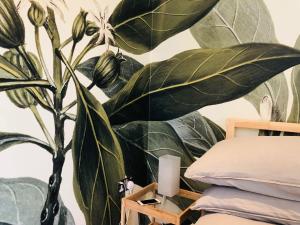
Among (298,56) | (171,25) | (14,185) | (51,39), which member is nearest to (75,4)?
(51,39)

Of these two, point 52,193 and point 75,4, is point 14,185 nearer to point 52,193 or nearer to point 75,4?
point 52,193

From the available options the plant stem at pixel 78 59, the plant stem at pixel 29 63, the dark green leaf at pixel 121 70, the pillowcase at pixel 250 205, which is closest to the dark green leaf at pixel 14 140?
the plant stem at pixel 29 63

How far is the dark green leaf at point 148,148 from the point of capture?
1.97m

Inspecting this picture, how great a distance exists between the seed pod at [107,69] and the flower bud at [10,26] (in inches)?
19.4

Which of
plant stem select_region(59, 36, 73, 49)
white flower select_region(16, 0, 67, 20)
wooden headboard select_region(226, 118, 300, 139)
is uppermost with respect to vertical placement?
white flower select_region(16, 0, 67, 20)

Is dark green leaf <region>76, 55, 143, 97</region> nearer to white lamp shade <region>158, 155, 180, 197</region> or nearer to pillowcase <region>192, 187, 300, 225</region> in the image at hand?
white lamp shade <region>158, 155, 180, 197</region>

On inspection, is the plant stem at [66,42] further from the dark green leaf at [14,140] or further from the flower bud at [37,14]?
the dark green leaf at [14,140]

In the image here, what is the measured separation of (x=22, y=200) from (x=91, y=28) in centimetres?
94

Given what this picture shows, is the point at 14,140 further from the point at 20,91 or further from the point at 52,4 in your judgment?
the point at 52,4

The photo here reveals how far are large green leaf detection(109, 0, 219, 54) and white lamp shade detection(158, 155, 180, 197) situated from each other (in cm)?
75

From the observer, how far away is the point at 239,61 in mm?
1737

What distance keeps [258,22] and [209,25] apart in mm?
284

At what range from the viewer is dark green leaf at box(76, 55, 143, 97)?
5.44 ft

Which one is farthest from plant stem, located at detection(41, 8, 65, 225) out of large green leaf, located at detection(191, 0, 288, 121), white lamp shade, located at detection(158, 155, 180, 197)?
large green leaf, located at detection(191, 0, 288, 121)
